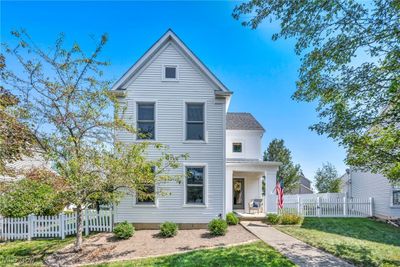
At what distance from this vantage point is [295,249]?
29.1ft

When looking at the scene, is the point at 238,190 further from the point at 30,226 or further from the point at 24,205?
the point at 24,205

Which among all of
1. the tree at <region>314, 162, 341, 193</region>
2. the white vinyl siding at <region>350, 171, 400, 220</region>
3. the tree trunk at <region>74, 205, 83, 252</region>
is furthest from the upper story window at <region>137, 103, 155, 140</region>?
the tree at <region>314, 162, 341, 193</region>

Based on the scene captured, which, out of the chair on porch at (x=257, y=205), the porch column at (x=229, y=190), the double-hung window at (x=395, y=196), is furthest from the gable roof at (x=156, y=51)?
the double-hung window at (x=395, y=196)

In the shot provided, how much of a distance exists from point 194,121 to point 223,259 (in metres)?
6.88

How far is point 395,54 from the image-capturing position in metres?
5.00

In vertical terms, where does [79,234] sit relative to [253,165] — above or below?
below

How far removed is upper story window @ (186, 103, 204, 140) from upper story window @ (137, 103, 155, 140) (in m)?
1.72

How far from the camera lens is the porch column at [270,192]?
1673cm

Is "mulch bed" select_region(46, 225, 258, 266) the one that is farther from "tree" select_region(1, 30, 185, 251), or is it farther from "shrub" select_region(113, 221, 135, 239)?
"tree" select_region(1, 30, 185, 251)

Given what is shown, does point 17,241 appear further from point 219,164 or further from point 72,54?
point 219,164

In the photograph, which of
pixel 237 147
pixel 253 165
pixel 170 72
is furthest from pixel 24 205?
pixel 237 147

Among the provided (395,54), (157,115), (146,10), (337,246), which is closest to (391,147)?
(395,54)

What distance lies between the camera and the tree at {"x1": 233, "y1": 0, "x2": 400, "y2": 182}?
5.23 m

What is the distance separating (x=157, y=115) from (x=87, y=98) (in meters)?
4.00
